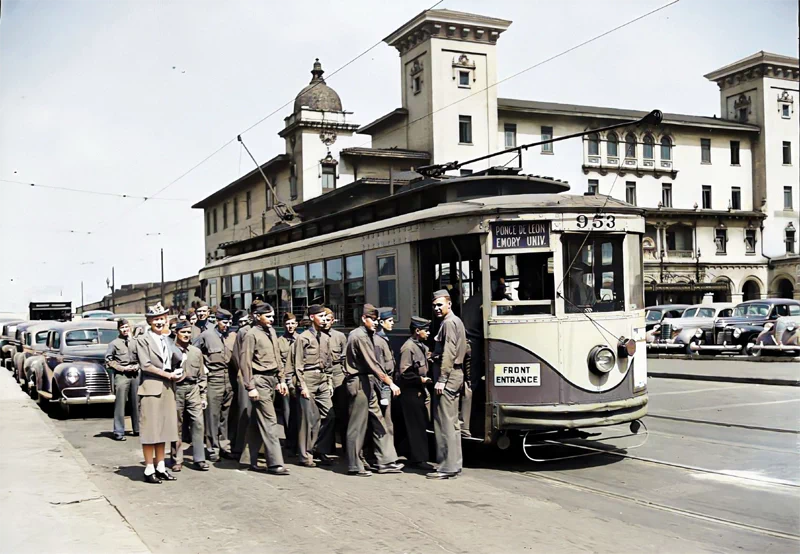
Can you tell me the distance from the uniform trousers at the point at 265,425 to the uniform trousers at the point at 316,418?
0.60 m

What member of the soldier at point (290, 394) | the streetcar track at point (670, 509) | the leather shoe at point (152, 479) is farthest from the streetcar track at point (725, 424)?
the leather shoe at point (152, 479)

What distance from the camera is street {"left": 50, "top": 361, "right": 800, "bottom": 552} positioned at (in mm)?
7043

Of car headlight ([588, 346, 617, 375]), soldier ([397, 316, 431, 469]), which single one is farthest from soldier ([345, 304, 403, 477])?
car headlight ([588, 346, 617, 375])

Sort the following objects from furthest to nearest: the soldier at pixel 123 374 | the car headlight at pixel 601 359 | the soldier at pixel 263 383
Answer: the soldier at pixel 123 374, the soldier at pixel 263 383, the car headlight at pixel 601 359

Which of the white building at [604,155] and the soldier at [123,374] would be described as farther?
the white building at [604,155]

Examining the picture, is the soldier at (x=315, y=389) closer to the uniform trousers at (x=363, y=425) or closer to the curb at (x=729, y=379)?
the uniform trousers at (x=363, y=425)

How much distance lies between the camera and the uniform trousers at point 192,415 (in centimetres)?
1071

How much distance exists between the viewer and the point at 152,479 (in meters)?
9.84

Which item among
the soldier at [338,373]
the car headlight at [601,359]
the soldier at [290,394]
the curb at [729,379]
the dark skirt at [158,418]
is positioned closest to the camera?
the dark skirt at [158,418]

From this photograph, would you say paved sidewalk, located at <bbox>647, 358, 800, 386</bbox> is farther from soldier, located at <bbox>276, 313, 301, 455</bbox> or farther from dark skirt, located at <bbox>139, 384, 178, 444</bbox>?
dark skirt, located at <bbox>139, 384, 178, 444</bbox>

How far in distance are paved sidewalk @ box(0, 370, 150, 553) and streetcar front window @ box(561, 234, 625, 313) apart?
544cm

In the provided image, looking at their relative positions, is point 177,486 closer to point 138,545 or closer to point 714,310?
point 138,545

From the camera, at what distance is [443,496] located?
8.78m

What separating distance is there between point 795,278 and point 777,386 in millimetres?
35586
